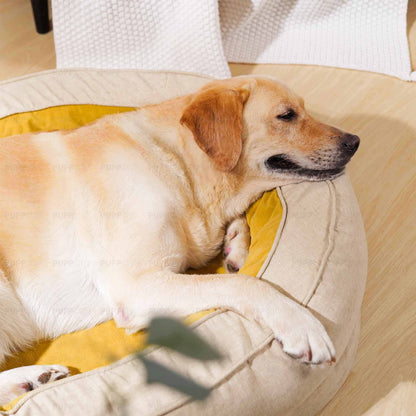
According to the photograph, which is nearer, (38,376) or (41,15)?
(38,376)

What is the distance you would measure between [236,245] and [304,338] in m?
0.57

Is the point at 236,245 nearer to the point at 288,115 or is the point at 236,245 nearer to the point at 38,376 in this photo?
the point at 288,115

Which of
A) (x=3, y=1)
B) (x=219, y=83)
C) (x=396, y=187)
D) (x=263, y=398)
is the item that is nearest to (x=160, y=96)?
(x=219, y=83)

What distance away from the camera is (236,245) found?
1956 mm

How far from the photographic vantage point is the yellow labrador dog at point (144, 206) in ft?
5.18

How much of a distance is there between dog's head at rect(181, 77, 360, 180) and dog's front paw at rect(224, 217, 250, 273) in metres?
0.23

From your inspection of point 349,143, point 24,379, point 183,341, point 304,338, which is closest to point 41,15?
A: point 349,143

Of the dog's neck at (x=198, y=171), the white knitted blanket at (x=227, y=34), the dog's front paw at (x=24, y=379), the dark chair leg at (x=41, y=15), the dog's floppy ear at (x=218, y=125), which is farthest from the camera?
the dark chair leg at (x=41, y=15)

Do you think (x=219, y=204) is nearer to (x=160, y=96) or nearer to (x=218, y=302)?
(x=218, y=302)

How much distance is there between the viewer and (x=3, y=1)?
3865mm

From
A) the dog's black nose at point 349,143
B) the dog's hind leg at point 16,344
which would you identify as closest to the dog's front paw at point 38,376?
the dog's hind leg at point 16,344

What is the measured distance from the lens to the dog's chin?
187cm

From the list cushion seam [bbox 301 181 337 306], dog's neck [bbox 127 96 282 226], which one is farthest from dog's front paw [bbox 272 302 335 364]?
dog's neck [bbox 127 96 282 226]

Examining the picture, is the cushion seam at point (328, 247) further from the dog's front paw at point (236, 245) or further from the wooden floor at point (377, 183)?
the wooden floor at point (377, 183)
